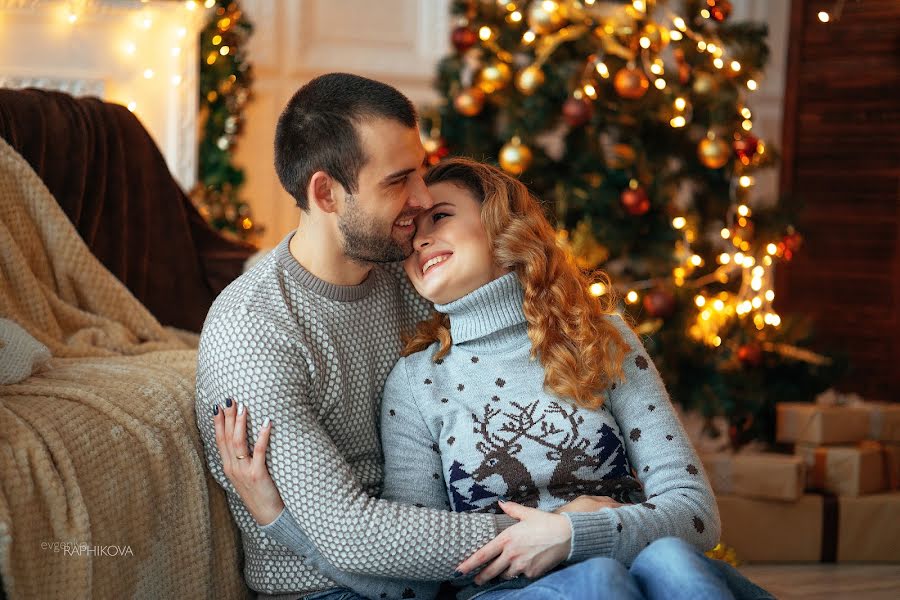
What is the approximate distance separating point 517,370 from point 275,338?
37 centimetres

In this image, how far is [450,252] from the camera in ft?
5.33

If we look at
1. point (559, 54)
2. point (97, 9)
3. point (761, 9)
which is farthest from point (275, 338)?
point (761, 9)

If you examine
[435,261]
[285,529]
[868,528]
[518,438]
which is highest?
[435,261]

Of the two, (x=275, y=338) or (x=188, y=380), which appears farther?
(x=188, y=380)

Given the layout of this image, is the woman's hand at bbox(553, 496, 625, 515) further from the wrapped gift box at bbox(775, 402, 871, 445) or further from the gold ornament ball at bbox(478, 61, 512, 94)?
the gold ornament ball at bbox(478, 61, 512, 94)

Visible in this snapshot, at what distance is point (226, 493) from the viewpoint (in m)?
1.64

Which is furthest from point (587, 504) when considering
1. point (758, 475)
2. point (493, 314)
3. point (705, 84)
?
point (705, 84)

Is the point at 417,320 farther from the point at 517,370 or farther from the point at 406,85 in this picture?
the point at 406,85

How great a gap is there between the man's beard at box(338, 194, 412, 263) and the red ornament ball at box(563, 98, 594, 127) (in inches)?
62.2

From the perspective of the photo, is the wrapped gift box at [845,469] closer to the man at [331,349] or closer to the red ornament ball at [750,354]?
the red ornament ball at [750,354]

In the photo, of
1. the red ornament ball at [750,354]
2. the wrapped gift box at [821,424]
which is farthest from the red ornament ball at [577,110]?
the wrapped gift box at [821,424]

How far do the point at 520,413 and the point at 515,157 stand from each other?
65.5 inches

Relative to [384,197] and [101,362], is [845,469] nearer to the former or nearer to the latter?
[384,197]

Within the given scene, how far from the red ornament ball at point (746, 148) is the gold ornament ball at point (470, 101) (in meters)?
0.80
